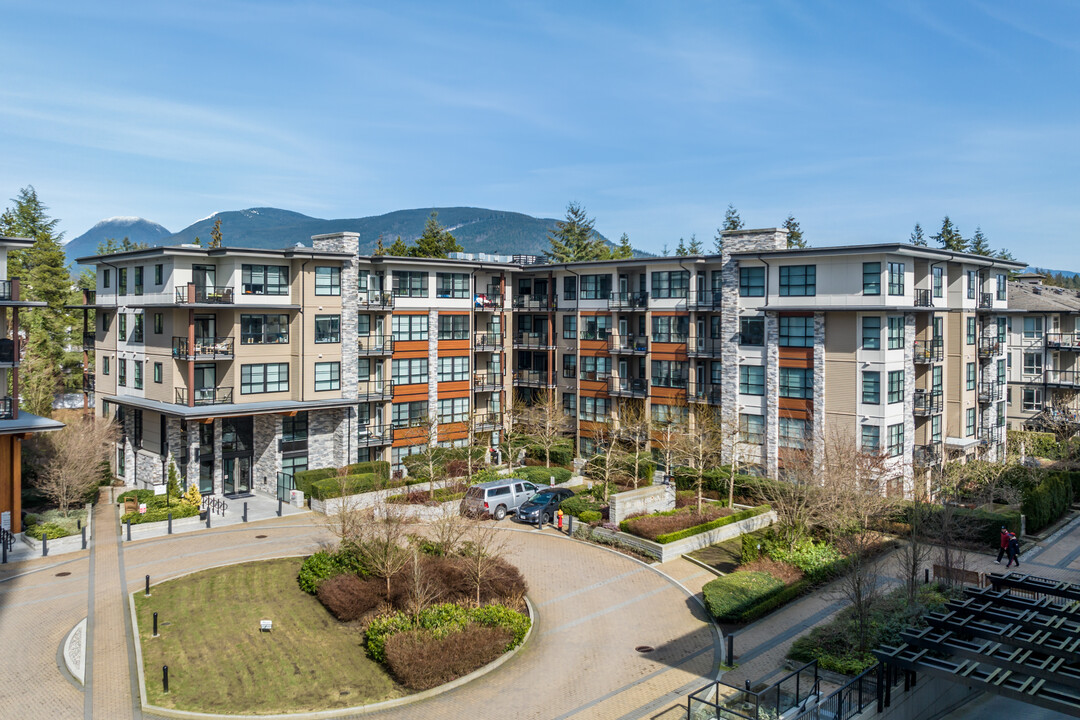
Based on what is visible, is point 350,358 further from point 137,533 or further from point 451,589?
point 451,589

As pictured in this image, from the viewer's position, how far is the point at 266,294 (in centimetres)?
4328

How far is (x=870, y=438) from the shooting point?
133 feet

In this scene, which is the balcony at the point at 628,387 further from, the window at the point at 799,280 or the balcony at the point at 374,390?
the balcony at the point at 374,390

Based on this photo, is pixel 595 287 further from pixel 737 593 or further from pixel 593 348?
pixel 737 593

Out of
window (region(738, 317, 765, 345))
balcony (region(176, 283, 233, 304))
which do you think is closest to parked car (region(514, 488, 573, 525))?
window (region(738, 317, 765, 345))

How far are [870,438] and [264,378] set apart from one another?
110ft

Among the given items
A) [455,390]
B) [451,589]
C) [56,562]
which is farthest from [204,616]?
[455,390]

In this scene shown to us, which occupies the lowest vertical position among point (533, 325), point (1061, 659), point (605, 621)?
point (605, 621)

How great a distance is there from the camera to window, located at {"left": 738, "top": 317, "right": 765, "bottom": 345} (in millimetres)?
44312

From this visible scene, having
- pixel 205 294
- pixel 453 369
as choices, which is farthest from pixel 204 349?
pixel 453 369

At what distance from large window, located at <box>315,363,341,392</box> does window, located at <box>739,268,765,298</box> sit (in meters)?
24.3

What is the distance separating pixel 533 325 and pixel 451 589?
111ft

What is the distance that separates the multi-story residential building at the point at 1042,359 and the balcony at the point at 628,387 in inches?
1153

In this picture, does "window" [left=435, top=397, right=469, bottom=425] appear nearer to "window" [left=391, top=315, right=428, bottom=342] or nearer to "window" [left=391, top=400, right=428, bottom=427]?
"window" [left=391, top=400, right=428, bottom=427]
